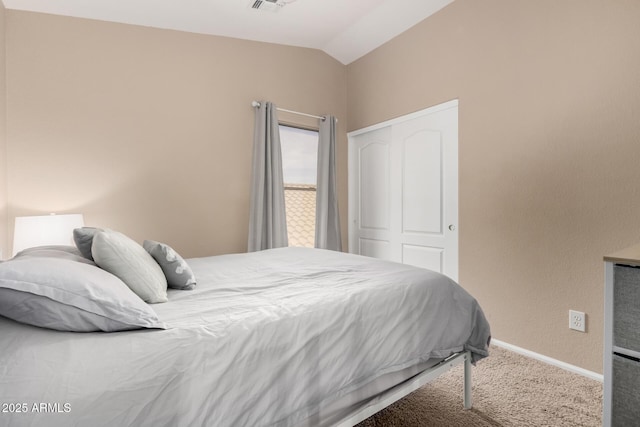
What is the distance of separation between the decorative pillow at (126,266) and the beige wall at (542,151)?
7.89 ft

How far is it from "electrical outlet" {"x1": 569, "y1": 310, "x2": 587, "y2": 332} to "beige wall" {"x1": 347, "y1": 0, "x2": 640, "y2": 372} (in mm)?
33

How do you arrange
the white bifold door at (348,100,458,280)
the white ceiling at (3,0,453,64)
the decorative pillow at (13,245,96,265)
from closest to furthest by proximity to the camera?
the decorative pillow at (13,245,96,265)
the white ceiling at (3,0,453,64)
the white bifold door at (348,100,458,280)

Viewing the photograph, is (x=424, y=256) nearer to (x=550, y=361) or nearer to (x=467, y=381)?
(x=550, y=361)

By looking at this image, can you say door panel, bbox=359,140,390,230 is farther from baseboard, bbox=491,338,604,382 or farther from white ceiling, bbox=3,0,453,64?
baseboard, bbox=491,338,604,382

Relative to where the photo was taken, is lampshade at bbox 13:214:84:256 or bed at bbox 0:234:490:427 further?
lampshade at bbox 13:214:84:256

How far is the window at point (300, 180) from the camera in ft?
12.6

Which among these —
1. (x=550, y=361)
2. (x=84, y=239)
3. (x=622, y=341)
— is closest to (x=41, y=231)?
(x=84, y=239)

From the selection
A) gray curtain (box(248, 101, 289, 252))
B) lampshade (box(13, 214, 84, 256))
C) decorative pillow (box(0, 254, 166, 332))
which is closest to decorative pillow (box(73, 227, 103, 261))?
decorative pillow (box(0, 254, 166, 332))

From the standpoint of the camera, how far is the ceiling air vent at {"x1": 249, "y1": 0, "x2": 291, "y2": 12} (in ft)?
9.34

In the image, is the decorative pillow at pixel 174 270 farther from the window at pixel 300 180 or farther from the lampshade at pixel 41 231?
the window at pixel 300 180

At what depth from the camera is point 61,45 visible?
8.64 ft

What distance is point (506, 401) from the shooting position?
1889 mm

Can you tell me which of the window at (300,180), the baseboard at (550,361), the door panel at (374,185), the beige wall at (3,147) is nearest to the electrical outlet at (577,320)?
the baseboard at (550,361)

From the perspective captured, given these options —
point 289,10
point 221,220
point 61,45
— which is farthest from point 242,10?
point 221,220
